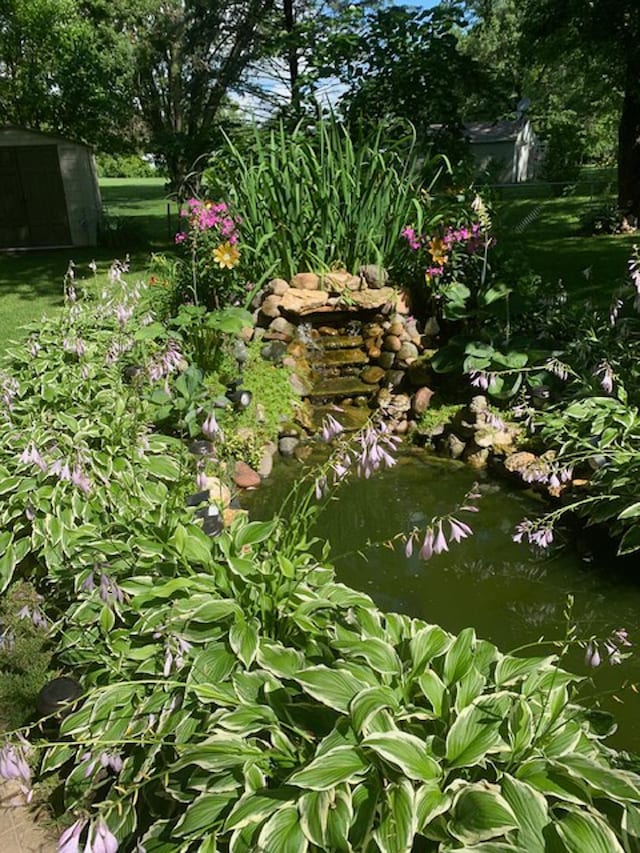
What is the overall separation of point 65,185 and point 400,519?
1000 cm

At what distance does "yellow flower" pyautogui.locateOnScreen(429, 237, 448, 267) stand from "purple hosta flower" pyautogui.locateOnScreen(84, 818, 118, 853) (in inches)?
173

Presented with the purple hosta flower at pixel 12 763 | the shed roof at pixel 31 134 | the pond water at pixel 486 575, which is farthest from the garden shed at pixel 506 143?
the purple hosta flower at pixel 12 763

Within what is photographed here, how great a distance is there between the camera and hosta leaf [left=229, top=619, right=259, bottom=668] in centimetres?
170

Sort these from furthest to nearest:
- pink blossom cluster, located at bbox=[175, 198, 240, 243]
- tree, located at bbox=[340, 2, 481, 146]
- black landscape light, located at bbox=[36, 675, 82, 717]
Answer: tree, located at bbox=[340, 2, 481, 146] < pink blossom cluster, located at bbox=[175, 198, 240, 243] < black landscape light, located at bbox=[36, 675, 82, 717]

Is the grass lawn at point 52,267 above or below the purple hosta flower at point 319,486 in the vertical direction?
below

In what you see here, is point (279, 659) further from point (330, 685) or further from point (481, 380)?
point (481, 380)

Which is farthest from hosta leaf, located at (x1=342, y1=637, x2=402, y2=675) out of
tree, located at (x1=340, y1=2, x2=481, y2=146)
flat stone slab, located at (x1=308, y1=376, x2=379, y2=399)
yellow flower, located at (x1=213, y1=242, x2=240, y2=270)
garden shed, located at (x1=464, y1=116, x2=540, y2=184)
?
garden shed, located at (x1=464, y1=116, x2=540, y2=184)

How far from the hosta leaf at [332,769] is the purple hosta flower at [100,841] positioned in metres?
0.37

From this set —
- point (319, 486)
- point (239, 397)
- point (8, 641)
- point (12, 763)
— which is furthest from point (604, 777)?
point (239, 397)

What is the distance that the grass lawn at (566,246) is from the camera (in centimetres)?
655

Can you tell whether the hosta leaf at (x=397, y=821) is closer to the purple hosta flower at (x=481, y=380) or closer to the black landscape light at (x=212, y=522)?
the black landscape light at (x=212, y=522)

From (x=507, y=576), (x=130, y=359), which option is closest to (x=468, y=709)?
(x=507, y=576)

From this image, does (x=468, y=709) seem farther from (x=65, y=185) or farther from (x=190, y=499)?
(x=65, y=185)

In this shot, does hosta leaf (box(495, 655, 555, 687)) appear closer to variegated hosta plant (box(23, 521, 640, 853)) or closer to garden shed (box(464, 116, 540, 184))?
variegated hosta plant (box(23, 521, 640, 853))
